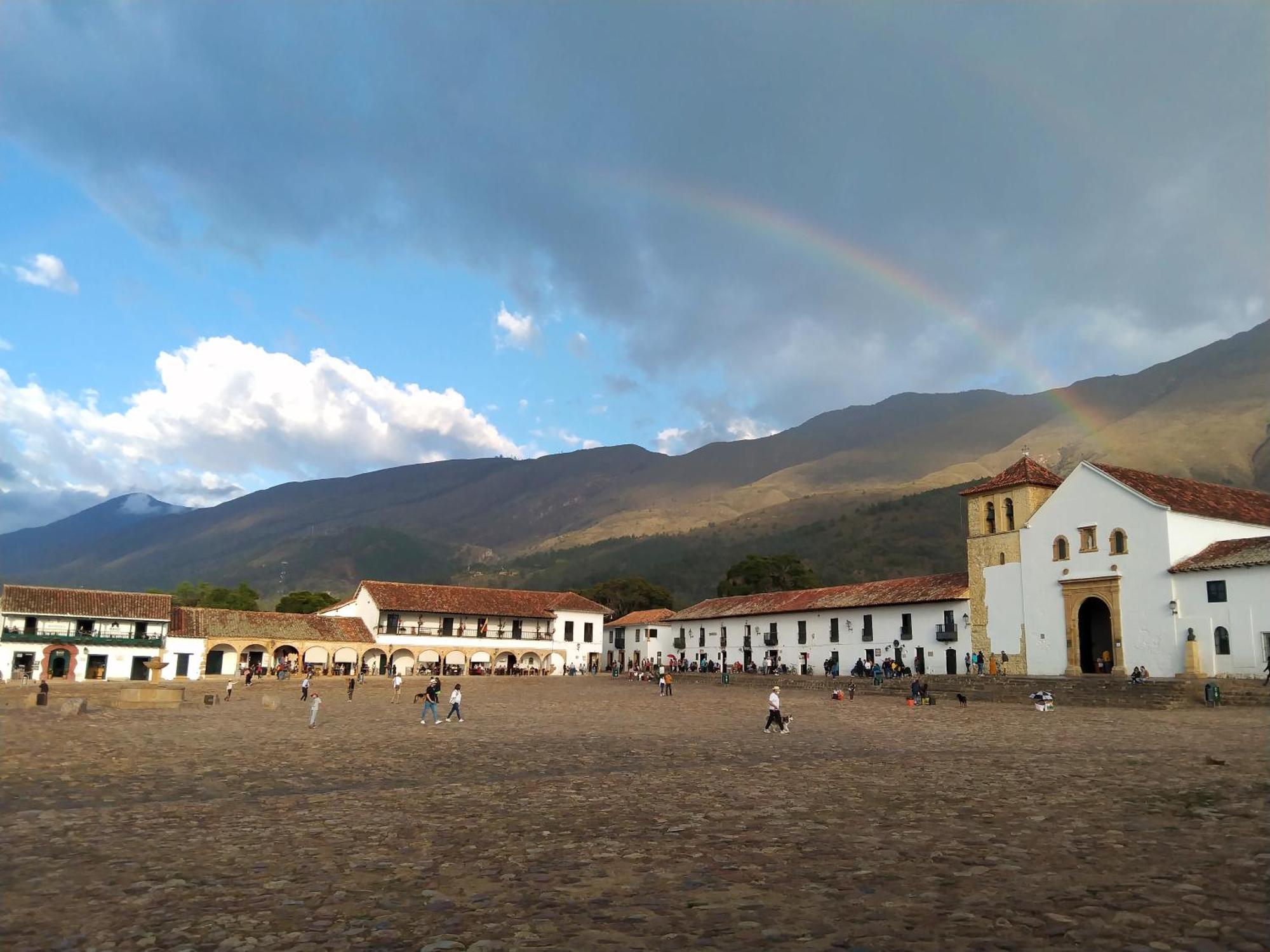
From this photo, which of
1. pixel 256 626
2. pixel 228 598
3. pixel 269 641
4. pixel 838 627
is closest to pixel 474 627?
pixel 269 641

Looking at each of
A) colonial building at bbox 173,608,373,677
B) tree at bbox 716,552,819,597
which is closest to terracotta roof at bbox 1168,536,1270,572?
colonial building at bbox 173,608,373,677

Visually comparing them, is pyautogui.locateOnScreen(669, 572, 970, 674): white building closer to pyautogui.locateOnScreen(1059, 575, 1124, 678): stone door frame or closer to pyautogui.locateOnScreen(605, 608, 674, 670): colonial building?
pyautogui.locateOnScreen(605, 608, 674, 670): colonial building

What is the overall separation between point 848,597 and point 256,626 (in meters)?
37.8

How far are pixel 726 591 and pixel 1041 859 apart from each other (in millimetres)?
78553

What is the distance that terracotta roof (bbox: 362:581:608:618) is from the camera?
6456 centimetres

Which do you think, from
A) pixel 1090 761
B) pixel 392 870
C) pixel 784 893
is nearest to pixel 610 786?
pixel 392 870

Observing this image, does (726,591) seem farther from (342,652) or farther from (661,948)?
(661,948)

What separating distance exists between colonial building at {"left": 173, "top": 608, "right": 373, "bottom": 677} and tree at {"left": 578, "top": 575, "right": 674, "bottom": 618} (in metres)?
32.4

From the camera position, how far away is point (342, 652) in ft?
201

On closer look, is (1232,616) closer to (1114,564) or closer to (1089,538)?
(1114,564)

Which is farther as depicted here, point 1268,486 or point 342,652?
point 1268,486

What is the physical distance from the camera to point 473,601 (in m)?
67.8

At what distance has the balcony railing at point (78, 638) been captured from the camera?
51.7m

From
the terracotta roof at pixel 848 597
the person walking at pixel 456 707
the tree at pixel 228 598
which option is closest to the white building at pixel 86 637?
the tree at pixel 228 598
